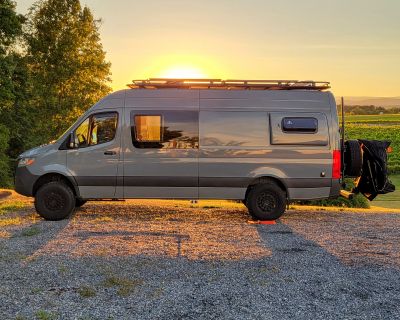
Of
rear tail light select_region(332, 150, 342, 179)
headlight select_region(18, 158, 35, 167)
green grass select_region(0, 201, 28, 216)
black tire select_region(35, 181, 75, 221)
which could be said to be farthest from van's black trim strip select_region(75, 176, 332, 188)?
green grass select_region(0, 201, 28, 216)

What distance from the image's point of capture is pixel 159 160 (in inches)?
436

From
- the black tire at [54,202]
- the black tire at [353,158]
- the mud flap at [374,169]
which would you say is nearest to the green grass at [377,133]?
the mud flap at [374,169]

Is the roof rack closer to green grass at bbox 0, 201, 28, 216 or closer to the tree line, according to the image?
green grass at bbox 0, 201, 28, 216

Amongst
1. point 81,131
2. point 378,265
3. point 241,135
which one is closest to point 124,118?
point 81,131

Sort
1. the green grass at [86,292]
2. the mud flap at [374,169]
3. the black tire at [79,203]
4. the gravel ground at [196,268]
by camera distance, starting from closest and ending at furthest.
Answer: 1. the gravel ground at [196,268]
2. the green grass at [86,292]
3. the mud flap at [374,169]
4. the black tire at [79,203]

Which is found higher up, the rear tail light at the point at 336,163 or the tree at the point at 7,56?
the tree at the point at 7,56

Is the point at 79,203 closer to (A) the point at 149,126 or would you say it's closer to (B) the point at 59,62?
(A) the point at 149,126

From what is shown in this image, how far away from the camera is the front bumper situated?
440 inches

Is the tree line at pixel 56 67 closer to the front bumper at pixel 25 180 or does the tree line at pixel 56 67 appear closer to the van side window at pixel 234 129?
the front bumper at pixel 25 180

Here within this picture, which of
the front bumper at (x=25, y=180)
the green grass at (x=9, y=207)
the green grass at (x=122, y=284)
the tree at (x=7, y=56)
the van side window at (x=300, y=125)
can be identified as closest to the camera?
the green grass at (x=122, y=284)

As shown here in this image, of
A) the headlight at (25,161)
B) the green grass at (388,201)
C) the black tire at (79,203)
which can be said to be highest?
the headlight at (25,161)

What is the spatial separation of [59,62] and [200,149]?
25.2m

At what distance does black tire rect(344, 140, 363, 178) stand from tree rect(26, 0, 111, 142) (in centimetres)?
2533

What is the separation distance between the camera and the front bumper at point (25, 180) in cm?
1118
